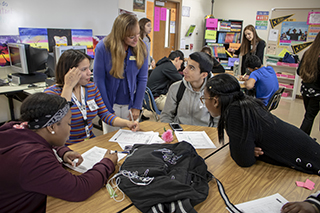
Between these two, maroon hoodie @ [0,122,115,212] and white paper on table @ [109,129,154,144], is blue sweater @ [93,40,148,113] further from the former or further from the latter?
maroon hoodie @ [0,122,115,212]

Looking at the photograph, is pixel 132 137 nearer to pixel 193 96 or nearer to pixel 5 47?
pixel 193 96

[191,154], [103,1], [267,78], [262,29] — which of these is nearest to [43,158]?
[191,154]

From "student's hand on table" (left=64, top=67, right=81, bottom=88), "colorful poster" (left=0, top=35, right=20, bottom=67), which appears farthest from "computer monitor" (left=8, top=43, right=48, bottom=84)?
"student's hand on table" (left=64, top=67, right=81, bottom=88)

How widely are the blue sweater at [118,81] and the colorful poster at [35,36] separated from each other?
2.08m

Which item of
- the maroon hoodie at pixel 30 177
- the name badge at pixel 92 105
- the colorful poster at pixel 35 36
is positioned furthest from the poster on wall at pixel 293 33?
the maroon hoodie at pixel 30 177

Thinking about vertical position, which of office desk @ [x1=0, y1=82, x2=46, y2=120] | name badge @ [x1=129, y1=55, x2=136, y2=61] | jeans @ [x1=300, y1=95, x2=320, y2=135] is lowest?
jeans @ [x1=300, y1=95, x2=320, y2=135]

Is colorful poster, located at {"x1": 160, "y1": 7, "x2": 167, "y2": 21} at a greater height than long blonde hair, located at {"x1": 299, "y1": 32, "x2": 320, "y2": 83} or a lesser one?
greater

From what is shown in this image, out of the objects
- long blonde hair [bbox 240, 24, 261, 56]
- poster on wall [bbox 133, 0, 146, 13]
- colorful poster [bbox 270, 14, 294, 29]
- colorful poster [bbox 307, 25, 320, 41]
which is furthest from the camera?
colorful poster [bbox 270, 14, 294, 29]

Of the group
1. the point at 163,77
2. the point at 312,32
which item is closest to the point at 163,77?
the point at 163,77

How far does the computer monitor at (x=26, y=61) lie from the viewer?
3.20 m

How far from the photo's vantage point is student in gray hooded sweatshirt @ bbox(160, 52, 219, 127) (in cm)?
220

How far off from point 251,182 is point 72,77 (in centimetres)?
138

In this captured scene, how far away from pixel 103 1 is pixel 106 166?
162 inches

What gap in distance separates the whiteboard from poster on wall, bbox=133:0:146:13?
2.14 feet
